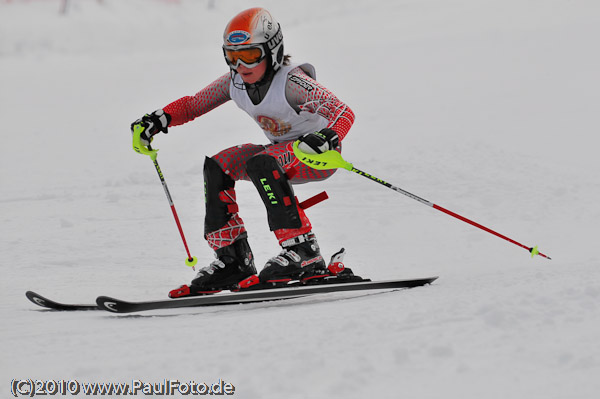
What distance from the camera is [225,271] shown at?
417cm

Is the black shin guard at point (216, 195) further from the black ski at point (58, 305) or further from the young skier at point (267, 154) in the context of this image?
the black ski at point (58, 305)

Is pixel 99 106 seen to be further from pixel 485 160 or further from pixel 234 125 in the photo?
pixel 485 160

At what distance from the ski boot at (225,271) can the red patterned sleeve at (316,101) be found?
35.5 inches

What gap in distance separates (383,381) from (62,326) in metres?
1.73

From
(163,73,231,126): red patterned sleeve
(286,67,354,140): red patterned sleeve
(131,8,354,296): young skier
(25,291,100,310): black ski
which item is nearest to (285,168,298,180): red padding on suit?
(131,8,354,296): young skier

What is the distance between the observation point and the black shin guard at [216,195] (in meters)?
4.02

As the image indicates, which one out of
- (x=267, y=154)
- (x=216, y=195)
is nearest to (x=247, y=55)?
(x=267, y=154)

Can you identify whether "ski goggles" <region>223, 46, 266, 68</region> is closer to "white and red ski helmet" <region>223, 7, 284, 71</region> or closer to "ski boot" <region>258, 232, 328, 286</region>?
"white and red ski helmet" <region>223, 7, 284, 71</region>

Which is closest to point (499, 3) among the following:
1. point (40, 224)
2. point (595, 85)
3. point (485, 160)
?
point (595, 85)

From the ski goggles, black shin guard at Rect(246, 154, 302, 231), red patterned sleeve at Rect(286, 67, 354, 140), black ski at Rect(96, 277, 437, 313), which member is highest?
the ski goggles

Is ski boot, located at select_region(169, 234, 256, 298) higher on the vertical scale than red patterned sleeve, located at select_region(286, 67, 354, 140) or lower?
lower

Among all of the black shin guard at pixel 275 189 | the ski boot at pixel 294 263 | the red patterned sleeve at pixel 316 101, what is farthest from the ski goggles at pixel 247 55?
the ski boot at pixel 294 263

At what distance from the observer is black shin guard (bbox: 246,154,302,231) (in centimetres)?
382

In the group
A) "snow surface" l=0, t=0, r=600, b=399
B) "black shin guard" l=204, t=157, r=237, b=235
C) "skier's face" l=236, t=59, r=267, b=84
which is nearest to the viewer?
"snow surface" l=0, t=0, r=600, b=399
